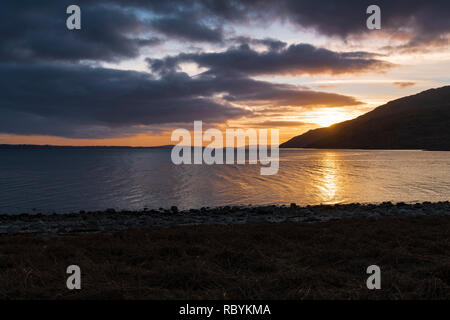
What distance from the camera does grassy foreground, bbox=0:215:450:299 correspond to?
19.7 ft

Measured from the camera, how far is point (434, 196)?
36.1 metres

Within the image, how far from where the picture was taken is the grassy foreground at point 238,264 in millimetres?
6000

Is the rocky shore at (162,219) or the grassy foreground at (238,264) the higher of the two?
the grassy foreground at (238,264)

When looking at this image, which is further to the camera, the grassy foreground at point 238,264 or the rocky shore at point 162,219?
the rocky shore at point 162,219

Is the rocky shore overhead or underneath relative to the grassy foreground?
underneath

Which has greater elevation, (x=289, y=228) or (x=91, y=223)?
(x=289, y=228)

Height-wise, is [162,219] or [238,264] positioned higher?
[238,264]

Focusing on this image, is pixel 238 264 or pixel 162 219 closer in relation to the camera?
pixel 238 264

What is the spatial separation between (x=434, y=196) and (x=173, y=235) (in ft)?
120

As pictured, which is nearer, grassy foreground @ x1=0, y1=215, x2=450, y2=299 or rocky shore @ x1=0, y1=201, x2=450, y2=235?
grassy foreground @ x1=0, y1=215, x2=450, y2=299

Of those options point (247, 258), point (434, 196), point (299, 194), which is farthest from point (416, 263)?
point (434, 196)

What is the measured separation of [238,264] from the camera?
8039 mm
